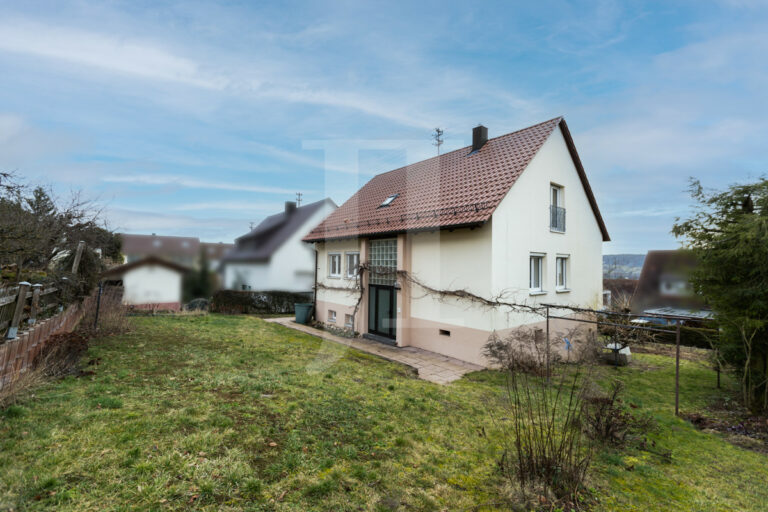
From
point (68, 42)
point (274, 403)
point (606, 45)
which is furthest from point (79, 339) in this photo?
point (606, 45)

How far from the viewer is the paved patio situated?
29.0 ft

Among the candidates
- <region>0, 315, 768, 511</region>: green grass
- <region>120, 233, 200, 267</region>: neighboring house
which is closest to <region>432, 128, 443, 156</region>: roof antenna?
<region>0, 315, 768, 511</region>: green grass

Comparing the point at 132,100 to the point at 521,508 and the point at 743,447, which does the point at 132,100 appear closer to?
the point at 521,508

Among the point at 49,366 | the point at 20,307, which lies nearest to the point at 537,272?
the point at 49,366

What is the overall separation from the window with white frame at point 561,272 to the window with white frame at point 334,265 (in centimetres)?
872

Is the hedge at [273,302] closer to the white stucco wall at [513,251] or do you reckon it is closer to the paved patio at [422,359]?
the paved patio at [422,359]

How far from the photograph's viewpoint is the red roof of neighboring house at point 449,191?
10500 millimetres

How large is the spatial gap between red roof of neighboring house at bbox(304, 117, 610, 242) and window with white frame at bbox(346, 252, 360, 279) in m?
0.93

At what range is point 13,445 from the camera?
3416mm

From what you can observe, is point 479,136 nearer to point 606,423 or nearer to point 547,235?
point 547,235

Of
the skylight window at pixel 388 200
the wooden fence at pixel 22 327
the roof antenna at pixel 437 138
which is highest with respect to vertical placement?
the roof antenna at pixel 437 138

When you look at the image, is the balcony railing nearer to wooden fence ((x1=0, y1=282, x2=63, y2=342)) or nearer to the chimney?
the chimney

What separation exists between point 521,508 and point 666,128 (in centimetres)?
1418

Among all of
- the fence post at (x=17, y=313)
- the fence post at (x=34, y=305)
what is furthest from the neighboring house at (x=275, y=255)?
the fence post at (x=34, y=305)
